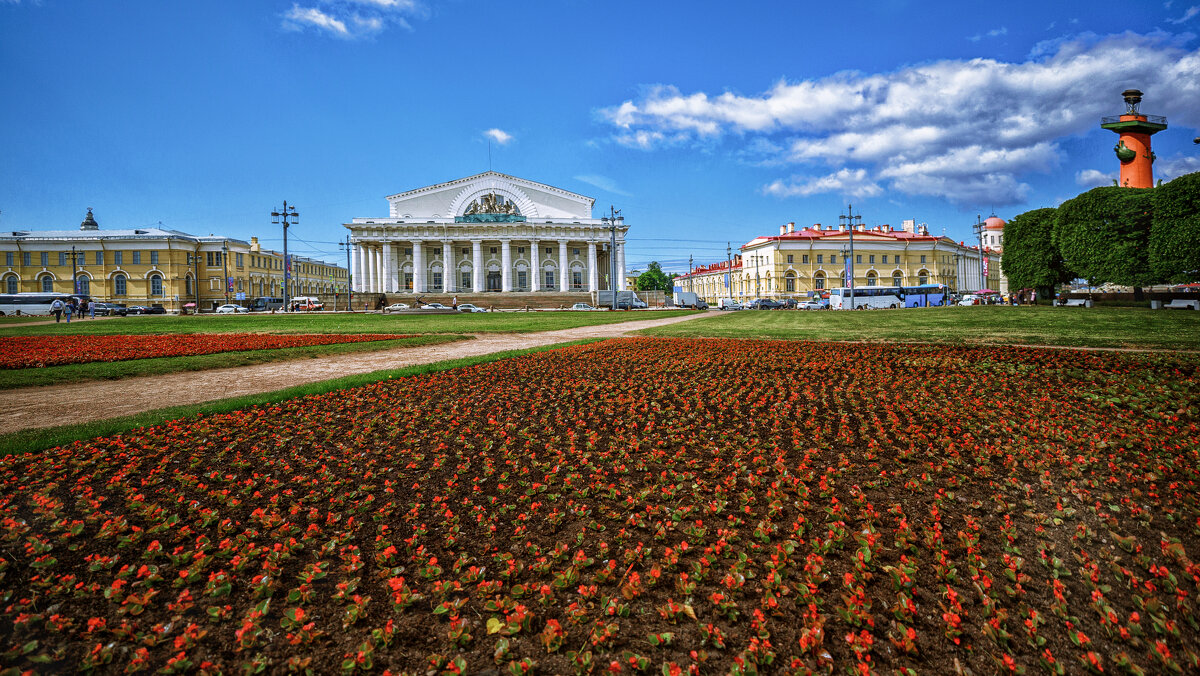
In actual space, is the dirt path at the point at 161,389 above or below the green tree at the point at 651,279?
below

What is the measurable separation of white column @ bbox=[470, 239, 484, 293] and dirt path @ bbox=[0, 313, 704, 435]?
2500 inches

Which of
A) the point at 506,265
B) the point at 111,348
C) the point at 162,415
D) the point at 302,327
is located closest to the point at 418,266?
the point at 506,265

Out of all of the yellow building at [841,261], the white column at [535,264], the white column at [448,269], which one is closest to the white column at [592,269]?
the white column at [535,264]

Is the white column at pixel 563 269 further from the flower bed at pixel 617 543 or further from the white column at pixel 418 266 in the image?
the flower bed at pixel 617 543

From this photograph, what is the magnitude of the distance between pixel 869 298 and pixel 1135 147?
28.8 m

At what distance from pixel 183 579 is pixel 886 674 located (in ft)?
13.4

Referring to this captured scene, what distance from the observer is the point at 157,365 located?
12.3 m

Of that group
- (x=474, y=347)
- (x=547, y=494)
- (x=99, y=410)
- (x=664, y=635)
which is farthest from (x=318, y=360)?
(x=664, y=635)

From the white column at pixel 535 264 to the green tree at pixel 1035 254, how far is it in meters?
54.7

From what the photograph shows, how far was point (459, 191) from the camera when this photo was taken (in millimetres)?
79750

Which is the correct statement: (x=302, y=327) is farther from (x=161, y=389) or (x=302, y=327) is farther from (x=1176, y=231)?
(x=1176, y=231)

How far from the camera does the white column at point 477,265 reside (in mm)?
76562

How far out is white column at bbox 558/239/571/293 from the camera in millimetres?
78312

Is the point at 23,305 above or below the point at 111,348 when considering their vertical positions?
above
